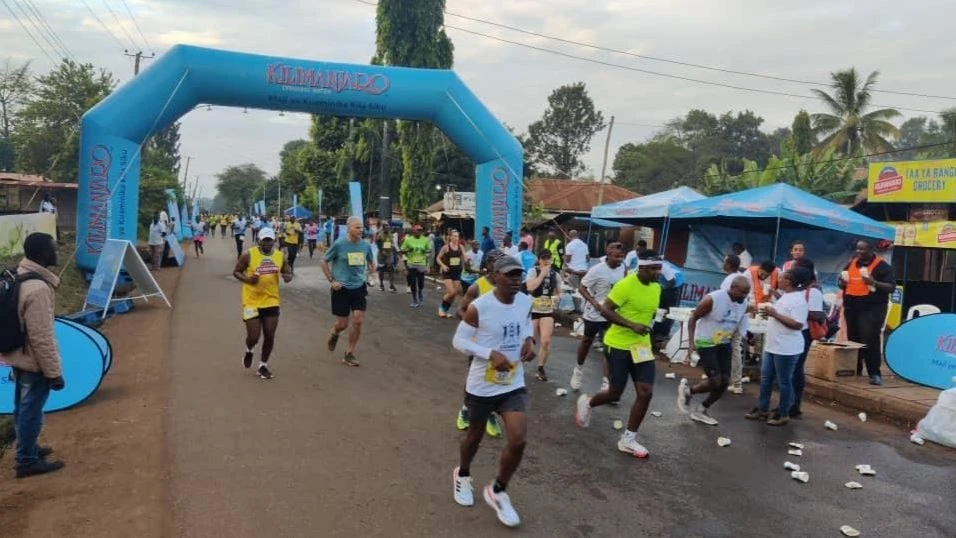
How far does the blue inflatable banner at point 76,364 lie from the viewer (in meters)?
6.06

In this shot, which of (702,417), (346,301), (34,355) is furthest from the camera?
(346,301)

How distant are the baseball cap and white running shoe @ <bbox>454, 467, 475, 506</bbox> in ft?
4.58

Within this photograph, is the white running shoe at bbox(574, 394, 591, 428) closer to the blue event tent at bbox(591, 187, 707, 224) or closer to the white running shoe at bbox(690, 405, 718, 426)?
the white running shoe at bbox(690, 405, 718, 426)

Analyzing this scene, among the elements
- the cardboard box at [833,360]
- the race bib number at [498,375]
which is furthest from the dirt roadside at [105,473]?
the cardboard box at [833,360]

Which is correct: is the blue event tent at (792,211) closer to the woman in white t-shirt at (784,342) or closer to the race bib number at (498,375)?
the woman in white t-shirt at (784,342)

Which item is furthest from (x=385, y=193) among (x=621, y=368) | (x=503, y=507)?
(x=503, y=507)

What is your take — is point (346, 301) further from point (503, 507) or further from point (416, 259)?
point (416, 259)

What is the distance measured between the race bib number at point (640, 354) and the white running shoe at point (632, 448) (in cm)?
65

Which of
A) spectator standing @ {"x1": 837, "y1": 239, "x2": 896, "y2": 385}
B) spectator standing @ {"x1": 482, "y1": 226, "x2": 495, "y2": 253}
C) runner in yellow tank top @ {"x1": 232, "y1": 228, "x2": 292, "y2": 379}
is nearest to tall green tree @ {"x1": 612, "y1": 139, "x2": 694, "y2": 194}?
spectator standing @ {"x1": 482, "y1": 226, "x2": 495, "y2": 253}

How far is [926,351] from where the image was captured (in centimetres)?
803

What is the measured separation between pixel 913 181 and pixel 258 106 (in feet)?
50.0

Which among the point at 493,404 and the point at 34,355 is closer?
the point at 493,404

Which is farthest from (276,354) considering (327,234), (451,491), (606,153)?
(606,153)

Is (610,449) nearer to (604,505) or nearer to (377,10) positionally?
(604,505)
